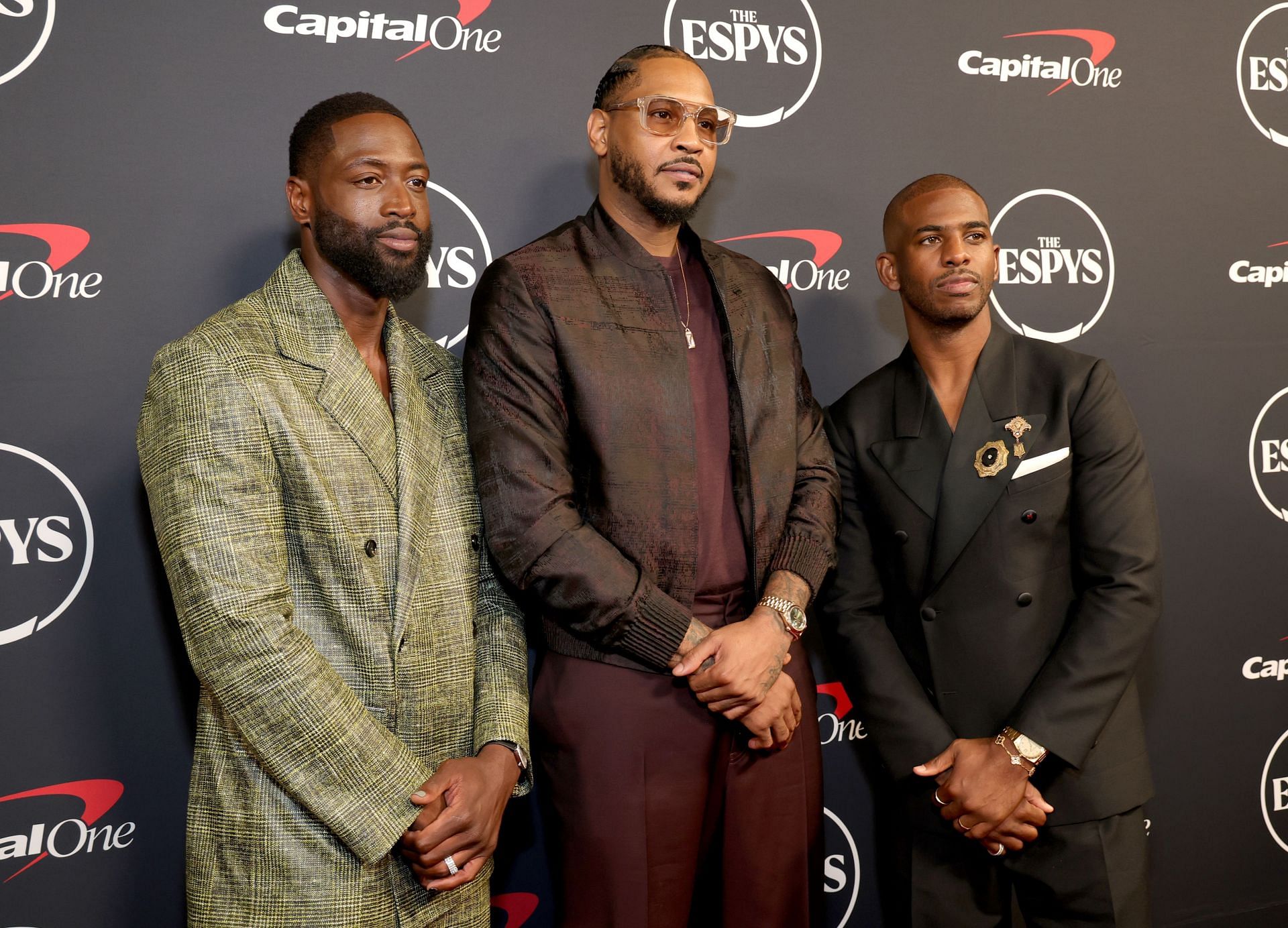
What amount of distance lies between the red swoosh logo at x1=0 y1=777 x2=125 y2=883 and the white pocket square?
2.25 m

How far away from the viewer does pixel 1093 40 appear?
10.7 ft

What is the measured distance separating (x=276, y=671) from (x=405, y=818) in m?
0.35

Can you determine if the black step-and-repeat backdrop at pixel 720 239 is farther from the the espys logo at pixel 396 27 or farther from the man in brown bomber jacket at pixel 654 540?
the man in brown bomber jacket at pixel 654 540

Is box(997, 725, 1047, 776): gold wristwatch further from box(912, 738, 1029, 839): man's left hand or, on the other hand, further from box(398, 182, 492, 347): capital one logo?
box(398, 182, 492, 347): capital one logo

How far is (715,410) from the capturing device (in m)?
2.19

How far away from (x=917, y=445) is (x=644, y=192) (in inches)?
34.5

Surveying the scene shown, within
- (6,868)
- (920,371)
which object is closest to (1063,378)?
(920,371)

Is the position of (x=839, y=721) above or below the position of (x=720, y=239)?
below

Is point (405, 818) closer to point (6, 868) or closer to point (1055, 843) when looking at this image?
point (6, 868)

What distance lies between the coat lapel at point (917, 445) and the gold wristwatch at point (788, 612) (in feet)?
1.50

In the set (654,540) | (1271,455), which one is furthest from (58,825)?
(1271,455)

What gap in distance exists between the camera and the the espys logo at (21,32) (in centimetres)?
233

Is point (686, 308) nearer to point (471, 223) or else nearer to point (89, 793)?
point (471, 223)

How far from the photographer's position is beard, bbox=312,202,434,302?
2.02 metres
